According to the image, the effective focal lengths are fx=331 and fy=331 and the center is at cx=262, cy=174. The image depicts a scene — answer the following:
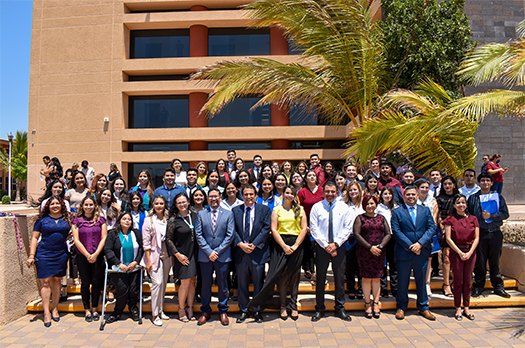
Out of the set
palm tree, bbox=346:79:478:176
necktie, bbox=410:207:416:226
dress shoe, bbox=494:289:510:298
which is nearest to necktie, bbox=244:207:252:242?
necktie, bbox=410:207:416:226

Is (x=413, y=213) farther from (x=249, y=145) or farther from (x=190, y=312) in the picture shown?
(x=249, y=145)

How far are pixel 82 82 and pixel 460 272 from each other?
18.5m

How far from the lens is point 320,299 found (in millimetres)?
5375

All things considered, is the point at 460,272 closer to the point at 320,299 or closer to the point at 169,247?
the point at 320,299

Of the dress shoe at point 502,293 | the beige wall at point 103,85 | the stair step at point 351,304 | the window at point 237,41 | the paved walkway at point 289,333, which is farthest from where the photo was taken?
the window at point 237,41

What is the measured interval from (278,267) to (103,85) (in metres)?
15.9

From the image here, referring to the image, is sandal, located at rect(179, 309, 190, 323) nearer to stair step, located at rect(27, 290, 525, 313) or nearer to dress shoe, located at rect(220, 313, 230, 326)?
stair step, located at rect(27, 290, 525, 313)

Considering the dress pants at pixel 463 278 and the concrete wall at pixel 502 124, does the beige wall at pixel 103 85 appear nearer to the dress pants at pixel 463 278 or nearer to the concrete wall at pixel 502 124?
the concrete wall at pixel 502 124

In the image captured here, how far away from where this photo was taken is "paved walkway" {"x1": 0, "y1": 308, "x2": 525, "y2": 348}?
179 inches

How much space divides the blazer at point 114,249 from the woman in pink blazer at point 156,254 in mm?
143

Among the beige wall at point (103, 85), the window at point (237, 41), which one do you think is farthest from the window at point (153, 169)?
the window at point (237, 41)

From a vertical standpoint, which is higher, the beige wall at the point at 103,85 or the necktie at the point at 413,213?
the beige wall at the point at 103,85

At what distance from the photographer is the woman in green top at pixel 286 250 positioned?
528 cm

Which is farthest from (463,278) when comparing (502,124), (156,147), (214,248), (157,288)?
(156,147)
